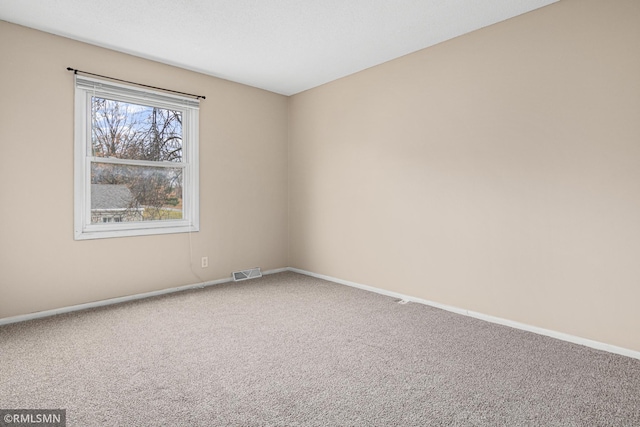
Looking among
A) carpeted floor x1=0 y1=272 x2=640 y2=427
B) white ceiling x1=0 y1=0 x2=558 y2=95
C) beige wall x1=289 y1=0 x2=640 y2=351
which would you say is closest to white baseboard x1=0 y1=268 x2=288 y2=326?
carpeted floor x1=0 y1=272 x2=640 y2=427

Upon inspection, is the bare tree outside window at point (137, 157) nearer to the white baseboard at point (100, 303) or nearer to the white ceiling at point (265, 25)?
the white ceiling at point (265, 25)

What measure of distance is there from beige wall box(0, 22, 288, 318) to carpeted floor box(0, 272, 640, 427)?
40 cm

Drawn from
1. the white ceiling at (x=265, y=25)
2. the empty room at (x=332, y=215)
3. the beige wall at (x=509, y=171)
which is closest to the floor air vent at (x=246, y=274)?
the empty room at (x=332, y=215)

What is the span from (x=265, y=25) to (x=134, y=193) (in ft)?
7.01

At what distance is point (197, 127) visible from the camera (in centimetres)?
390

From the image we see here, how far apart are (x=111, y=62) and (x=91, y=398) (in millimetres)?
2986

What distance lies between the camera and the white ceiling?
2.55 meters

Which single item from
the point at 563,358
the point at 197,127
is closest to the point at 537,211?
the point at 563,358

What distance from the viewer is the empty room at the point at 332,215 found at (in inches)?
74.7

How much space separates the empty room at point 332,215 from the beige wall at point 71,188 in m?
→ 0.02

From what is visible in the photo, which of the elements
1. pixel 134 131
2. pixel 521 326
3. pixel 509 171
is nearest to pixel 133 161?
pixel 134 131

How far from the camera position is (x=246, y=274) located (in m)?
4.33

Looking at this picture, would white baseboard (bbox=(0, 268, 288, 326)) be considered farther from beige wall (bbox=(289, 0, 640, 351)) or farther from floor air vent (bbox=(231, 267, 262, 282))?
beige wall (bbox=(289, 0, 640, 351))

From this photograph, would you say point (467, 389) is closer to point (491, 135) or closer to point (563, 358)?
point (563, 358)
